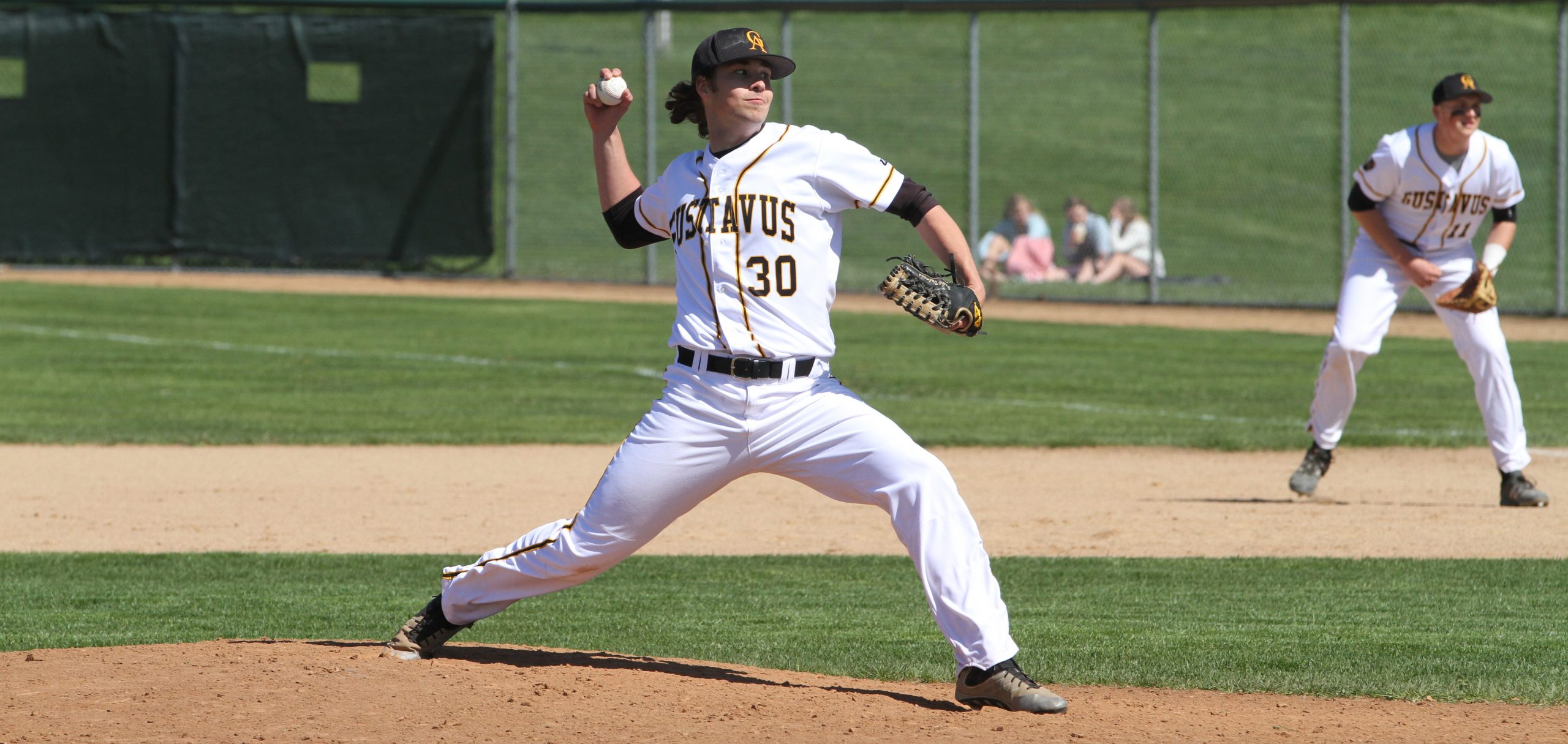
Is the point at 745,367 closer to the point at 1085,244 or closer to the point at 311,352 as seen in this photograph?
the point at 311,352

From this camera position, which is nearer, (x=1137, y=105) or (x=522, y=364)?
(x=522, y=364)

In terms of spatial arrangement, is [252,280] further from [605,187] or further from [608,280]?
[605,187]

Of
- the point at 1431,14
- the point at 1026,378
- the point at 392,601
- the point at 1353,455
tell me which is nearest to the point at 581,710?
the point at 392,601

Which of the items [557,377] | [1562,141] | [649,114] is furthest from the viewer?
[649,114]

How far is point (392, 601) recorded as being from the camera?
6.70 metres

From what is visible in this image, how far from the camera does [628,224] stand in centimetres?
517

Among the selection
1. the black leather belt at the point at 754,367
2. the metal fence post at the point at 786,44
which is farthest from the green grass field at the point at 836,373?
the metal fence post at the point at 786,44

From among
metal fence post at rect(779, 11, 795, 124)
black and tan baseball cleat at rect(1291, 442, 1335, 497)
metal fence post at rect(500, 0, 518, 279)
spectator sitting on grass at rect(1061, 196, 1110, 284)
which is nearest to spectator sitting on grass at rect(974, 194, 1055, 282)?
spectator sitting on grass at rect(1061, 196, 1110, 284)

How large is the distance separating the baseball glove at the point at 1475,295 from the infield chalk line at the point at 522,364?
3502 millimetres

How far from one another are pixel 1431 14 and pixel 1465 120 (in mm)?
36609

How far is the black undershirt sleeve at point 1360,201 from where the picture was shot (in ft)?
28.6

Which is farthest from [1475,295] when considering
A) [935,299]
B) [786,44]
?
[786,44]

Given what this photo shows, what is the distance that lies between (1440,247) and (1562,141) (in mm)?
10053

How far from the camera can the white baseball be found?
5.06 m
